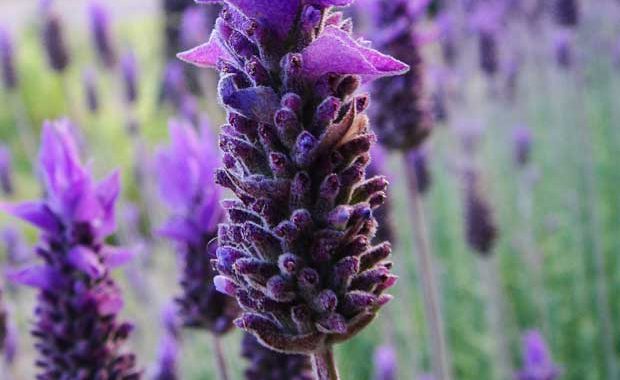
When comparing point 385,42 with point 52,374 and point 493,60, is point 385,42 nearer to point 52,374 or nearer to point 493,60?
point 52,374

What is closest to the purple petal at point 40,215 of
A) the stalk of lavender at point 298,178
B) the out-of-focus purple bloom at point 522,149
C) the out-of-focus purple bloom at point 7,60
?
the stalk of lavender at point 298,178

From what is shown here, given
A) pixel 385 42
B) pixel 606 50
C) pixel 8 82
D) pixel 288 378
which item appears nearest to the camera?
pixel 288 378

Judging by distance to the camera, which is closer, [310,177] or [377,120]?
[310,177]

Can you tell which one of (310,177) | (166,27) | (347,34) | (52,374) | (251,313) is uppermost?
(166,27)

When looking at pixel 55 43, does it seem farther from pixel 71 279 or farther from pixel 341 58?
pixel 341 58

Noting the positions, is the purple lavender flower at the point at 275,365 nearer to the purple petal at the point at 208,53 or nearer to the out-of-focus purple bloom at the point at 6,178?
the purple petal at the point at 208,53

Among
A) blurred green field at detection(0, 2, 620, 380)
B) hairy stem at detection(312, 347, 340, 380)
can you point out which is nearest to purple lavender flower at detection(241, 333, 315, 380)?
hairy stem at detection(312, 347, 340, 380)

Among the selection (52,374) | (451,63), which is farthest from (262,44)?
(451,63)

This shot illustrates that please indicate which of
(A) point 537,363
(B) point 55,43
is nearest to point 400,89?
(A) point 537,363
